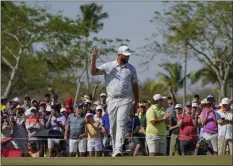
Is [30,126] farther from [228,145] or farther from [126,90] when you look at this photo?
[126,90]

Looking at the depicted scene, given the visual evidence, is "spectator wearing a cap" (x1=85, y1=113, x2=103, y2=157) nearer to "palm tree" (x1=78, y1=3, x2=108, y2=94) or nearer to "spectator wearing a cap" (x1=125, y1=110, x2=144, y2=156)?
"spectator wearing a cap" (x1=125, y1=110, x2=144, y2=156)

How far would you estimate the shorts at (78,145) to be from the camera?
22.5m

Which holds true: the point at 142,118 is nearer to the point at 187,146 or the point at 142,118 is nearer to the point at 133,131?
the point at 133,131

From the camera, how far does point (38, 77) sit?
62656 mm

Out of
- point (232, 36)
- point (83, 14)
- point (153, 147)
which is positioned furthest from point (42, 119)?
point (83, 14)

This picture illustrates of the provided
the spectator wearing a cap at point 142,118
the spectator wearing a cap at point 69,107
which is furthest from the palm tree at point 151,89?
the spectator wearing a cap at point 142,118

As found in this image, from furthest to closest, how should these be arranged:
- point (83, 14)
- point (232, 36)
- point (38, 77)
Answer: point (83, 14) < point (38, 77) < point (232, 36)

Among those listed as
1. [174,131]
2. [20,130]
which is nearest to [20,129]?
[20,130]

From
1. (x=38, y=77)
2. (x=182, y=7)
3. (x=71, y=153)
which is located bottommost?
(x=71, y=153)

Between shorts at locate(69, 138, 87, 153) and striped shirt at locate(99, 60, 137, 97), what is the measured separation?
7.28m

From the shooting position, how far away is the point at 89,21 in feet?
209

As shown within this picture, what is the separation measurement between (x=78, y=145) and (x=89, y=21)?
4158 cm

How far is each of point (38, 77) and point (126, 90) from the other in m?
47.7

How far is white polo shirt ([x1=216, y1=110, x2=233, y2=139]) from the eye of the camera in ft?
71.5
